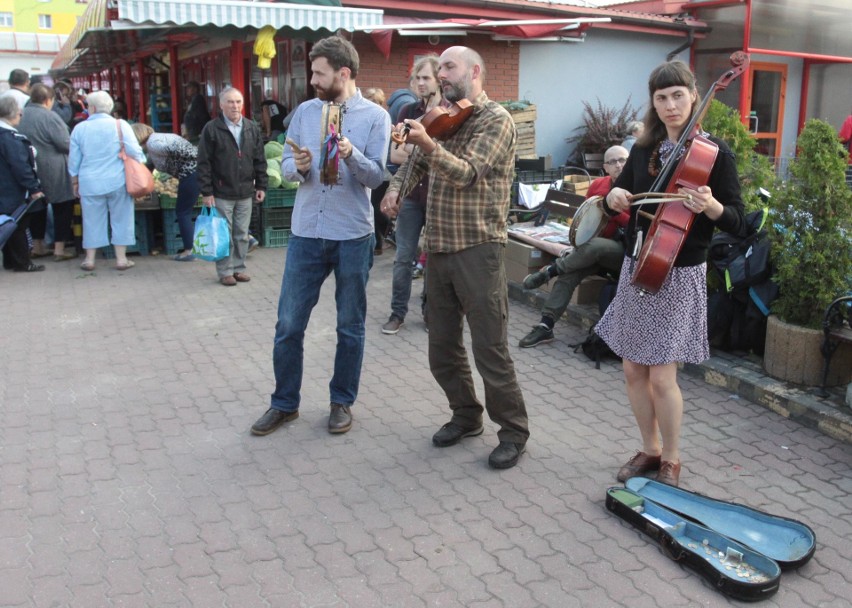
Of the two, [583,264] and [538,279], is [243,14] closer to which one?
[538,279]

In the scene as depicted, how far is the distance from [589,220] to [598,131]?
8939 mm

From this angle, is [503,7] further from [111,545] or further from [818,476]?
[111,545]

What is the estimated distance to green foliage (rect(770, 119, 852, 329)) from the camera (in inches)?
192

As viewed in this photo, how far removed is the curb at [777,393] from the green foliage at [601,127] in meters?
7.21

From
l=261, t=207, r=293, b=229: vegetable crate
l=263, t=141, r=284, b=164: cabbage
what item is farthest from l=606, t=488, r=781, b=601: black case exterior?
l=263, t=141, r=284, b=164: cabbage

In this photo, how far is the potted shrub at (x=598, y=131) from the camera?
40.3ft

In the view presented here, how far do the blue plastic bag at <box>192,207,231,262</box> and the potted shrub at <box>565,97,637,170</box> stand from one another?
21.6 ft

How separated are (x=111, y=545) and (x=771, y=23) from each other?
43.6 feet

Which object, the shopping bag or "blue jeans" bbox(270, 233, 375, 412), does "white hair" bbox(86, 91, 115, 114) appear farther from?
"blue jeans" bbox(270, 233, 375, 412)

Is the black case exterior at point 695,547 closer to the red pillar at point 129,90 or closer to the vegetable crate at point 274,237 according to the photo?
the vegetable crate at point 274,237

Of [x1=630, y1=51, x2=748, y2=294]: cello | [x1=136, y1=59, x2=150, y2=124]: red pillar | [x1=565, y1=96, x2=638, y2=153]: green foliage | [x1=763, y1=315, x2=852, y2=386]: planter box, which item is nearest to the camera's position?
[x1=630, y1=51, x2=748, y2=294]: cello

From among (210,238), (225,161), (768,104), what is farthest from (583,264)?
(768,104)

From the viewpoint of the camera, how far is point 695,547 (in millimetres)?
3246

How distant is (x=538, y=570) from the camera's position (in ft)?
10.6
